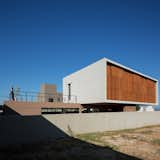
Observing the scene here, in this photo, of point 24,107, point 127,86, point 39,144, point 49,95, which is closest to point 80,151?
point 39,144

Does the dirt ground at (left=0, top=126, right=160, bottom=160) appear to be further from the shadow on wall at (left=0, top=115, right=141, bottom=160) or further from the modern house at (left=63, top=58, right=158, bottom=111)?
the modern house at (left=63, top=58, right=158, bottom=111)

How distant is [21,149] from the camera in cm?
1014

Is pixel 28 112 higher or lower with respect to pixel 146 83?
lower

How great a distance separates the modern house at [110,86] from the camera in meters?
20.4

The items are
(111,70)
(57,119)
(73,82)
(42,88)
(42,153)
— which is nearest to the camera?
(42,153)

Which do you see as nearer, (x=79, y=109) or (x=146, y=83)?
(x=79, y=109)

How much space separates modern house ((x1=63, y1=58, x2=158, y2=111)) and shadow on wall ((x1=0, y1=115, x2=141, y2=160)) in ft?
27.0

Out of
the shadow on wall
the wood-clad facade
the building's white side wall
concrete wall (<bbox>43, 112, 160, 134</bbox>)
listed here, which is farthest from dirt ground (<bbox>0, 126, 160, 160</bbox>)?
the wood-clad facade

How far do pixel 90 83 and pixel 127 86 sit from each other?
415 centimetres

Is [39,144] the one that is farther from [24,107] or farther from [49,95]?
[49,95]

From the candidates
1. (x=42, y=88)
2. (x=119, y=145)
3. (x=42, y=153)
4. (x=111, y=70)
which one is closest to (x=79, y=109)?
(x=111, y=70)

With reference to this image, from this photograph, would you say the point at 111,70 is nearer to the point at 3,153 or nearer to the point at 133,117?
the point at 133,117

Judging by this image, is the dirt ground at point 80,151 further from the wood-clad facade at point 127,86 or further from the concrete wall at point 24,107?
the wood-clad facade at point 127,86

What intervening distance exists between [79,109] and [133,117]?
6.46 metres
